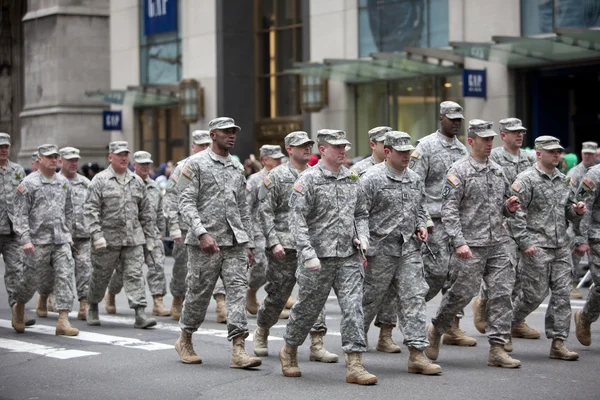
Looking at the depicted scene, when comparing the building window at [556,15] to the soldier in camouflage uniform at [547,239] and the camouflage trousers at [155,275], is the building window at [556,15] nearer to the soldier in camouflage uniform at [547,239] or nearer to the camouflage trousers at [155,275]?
the camouflage trousers at [155,275]

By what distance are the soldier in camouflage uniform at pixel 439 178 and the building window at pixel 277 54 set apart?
19848mm

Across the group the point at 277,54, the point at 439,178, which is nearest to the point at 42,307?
the point at 439,178

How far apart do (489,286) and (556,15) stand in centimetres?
1343

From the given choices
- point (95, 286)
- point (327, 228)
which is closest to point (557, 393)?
point (327, 228)

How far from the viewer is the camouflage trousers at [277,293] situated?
10.5 m

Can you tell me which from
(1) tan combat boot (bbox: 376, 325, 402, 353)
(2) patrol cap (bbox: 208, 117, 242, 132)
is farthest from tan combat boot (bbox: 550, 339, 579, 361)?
(2) patrol cap (bbox: 208, 117, 242, 132)

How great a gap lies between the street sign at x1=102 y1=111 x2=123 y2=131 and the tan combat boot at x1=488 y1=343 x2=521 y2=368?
2843cm

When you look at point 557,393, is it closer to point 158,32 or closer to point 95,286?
point 95,286

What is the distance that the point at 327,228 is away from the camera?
30.7 feet

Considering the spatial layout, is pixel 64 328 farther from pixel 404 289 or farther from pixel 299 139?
pixel 404 289

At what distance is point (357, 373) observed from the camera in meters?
9.05

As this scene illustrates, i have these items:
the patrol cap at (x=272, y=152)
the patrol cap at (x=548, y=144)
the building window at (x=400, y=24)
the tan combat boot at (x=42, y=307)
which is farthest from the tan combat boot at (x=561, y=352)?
the building window at (x=400, y=24)

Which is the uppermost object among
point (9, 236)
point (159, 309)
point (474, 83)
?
point (474, 83)

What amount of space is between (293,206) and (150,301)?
7210 millimetres
